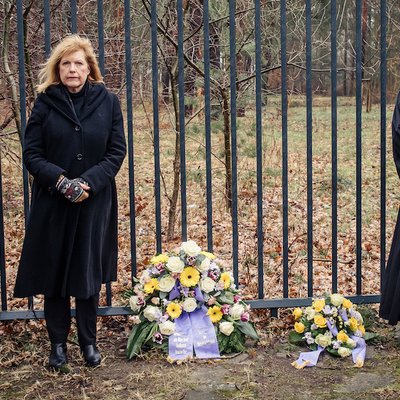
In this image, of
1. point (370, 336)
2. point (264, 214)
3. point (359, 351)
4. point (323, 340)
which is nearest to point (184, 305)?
point (323, 340)

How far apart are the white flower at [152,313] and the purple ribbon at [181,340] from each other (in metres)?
0.12

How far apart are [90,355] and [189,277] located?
723 millimetres

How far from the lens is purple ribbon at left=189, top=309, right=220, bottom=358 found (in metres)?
3.89

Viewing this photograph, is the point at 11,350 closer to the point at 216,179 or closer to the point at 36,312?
the point at 36,312

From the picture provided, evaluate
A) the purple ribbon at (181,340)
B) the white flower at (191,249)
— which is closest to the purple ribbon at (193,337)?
the purple ribbon at (181,340)

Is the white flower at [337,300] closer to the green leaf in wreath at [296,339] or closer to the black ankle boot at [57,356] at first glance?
the green leaf in wreath at [296,339]

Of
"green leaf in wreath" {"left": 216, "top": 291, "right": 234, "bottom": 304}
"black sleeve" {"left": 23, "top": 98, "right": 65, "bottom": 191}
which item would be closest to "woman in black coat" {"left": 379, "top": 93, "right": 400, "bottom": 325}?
"green leaf in wreath" {"left": 216, "top": 291, "right": 234, "bottom": 304}

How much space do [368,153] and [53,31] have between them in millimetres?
7564

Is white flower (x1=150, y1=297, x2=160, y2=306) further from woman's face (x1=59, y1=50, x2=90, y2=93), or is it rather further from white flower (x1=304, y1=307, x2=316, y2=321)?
woman's face (x1=59, y1=50, x2=90, y2=93)

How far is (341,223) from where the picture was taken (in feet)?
26.2

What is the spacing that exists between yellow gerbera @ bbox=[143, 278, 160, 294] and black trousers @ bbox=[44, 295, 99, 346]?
34 centimetres

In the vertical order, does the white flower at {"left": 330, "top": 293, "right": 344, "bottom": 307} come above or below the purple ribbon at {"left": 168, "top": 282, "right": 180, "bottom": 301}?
below

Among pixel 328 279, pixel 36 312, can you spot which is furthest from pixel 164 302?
pixel 328 279

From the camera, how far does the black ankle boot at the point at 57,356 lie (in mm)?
3721
